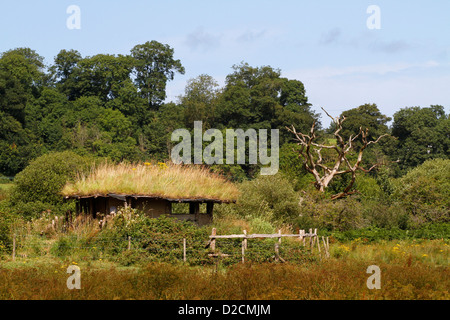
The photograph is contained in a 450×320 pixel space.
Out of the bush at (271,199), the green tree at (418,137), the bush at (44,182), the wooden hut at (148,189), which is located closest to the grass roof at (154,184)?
the wooden hut at (148,189)

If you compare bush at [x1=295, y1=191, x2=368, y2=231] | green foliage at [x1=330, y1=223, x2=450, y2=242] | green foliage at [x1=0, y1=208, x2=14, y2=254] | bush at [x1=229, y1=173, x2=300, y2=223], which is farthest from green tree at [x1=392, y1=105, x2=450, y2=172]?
green foliage at [x1=0, y1=208, x2=14, y2=254]

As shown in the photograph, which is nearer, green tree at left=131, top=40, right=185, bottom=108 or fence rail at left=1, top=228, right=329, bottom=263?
fence rail at left=1, top=228, right=329, bottom=263

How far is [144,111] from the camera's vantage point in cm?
8306

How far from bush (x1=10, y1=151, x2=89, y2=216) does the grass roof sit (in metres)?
6.72

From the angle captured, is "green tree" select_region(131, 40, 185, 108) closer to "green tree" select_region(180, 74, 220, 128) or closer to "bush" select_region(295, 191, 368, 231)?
"green tree" select_region(180, 74, 220, 128)

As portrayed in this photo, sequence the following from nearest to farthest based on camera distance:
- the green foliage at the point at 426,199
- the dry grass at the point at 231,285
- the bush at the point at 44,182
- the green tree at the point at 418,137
→ the dry grass at the point at 231,285
the bush at the point at 44,182
the green foliage at the point at 426,199
the green tree at the point at 418,137

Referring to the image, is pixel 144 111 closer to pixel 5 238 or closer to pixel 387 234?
pixel 387 234

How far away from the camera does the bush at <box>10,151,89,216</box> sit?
3222 cm

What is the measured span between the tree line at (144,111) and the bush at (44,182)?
32882 millimetres

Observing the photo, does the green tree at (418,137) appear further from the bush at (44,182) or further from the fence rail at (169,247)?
the fence rail at (169,247)

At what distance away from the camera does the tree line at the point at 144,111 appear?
2795 inches

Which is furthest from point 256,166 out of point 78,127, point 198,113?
point 78,127

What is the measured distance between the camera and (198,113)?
77875mm

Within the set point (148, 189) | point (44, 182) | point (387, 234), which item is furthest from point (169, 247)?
point (44, 182)
